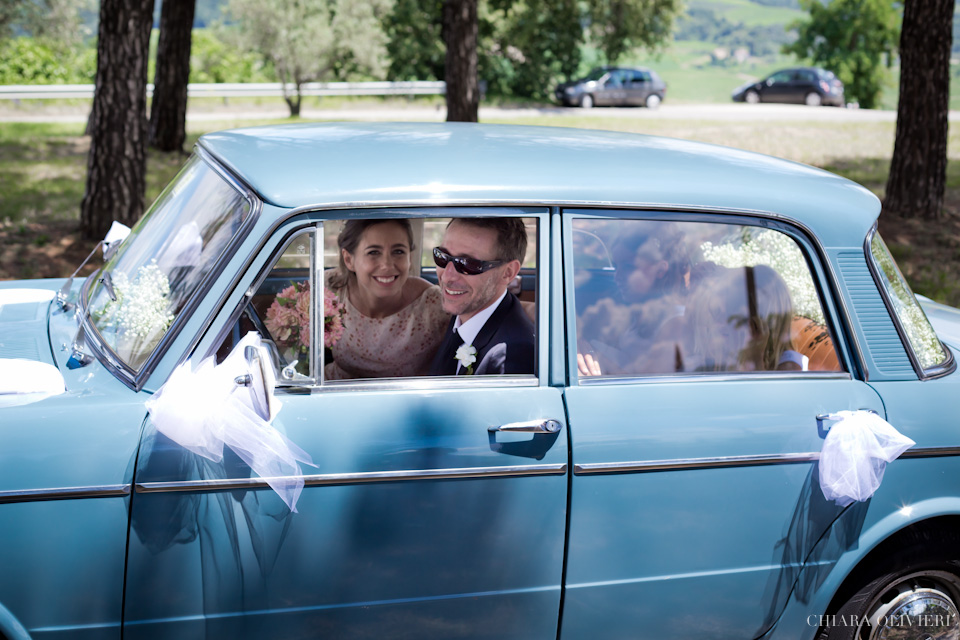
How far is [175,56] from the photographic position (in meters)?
13.4

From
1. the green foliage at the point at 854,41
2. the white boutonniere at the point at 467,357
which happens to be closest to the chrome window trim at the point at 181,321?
the white boutonniere at the point at 467,357

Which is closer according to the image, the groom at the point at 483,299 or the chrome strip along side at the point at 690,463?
the chrome strip along side at the point at 690,463

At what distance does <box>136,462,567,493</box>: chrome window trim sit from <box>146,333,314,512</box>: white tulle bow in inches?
1.7

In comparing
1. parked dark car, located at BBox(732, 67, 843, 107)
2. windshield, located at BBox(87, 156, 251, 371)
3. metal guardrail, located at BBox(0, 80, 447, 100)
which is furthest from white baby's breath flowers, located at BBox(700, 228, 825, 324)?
parked dark car, located at BBox(732, 67, 843, 107)

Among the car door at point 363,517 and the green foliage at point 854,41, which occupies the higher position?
the green foliage at point 854,41

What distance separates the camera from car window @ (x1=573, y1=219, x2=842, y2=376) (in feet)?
9.07

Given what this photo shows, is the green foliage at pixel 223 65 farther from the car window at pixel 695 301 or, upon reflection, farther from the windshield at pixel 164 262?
the car window at pixel 695 301

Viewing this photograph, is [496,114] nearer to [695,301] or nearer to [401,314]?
[401,314]

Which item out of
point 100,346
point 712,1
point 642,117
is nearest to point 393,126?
point 100,346

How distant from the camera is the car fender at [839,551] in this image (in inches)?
109

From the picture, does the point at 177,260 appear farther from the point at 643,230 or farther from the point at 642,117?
the point at 642,117

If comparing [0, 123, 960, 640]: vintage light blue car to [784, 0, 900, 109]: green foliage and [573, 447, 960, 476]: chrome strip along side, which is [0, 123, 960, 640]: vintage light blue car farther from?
[784, 0, 900, 109]: green foliage

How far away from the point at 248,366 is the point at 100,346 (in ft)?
2.36

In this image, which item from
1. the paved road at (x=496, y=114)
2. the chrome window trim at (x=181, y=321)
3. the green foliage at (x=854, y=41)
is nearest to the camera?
the chrome window trim at (x=181, y=321)
